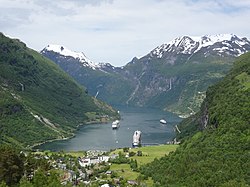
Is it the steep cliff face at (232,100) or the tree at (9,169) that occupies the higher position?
the steep cliff face at (232,100)

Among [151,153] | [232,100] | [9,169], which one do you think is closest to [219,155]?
[232,100]

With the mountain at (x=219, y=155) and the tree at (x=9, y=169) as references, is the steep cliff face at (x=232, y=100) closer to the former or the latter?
the mountain at (x=219, y=155)

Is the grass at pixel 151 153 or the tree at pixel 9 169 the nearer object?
the tree at pixel 9 169

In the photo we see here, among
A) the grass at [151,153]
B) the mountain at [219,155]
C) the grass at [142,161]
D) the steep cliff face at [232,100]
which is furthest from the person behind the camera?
the grass at [151,153]

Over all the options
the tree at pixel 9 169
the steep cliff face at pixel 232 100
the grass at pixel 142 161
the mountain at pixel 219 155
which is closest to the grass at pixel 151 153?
the grass at pixel 142 161

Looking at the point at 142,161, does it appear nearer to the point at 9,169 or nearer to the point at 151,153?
the point at 151,153

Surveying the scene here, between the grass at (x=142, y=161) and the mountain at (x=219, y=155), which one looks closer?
the mountain at (x=219, y=155)

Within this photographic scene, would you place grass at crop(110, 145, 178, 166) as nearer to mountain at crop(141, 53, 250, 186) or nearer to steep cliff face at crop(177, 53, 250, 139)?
mountain at crop(141, 53, 250, 186)

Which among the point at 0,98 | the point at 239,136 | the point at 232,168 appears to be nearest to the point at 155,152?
the point at 239,136

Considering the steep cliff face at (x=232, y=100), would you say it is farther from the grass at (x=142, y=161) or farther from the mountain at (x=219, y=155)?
the grass at (x=142, y=161)

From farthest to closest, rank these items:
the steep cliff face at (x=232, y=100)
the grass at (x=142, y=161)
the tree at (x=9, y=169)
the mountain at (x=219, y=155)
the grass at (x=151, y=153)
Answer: the grass at (x=151, y=153) → the steep cliff face at (x=232, y=100) → the grass at (x=142, y=161) → the mountain at (x=219, y=155) → the tree at (x=9, y=169)
